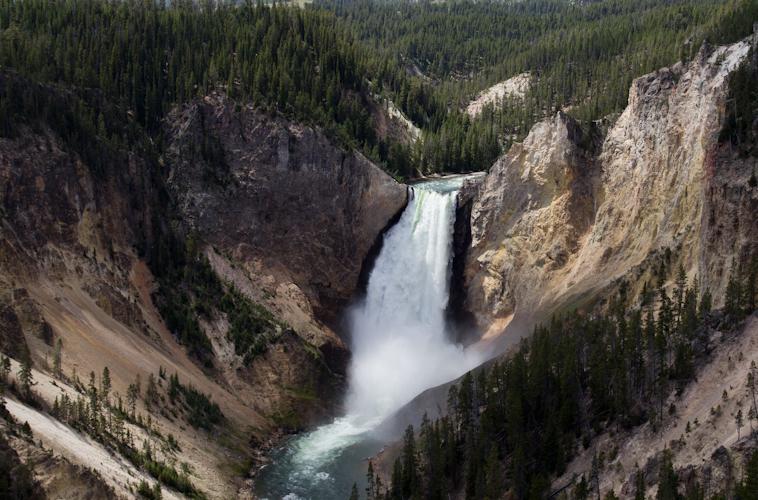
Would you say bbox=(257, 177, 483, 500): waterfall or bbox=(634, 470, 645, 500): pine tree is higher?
bbox=(634, 470, 645, 500): pine tree

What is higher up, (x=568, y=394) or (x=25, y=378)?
(x=25, y=378)

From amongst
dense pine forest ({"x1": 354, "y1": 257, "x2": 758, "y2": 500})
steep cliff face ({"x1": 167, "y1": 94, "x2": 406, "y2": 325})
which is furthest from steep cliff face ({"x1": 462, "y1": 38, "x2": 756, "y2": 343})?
steep cliff face ({"x1": 167, "y1": 94, "x2": 406, "y2": 325})

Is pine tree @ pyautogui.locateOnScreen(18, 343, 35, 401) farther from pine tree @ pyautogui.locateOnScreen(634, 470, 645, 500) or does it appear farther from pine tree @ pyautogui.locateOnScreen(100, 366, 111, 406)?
pine tree @ pyautogui.locateOnScreen(634, 470, 645, 500)

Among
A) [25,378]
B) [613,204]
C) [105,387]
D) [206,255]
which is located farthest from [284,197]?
[25,378]

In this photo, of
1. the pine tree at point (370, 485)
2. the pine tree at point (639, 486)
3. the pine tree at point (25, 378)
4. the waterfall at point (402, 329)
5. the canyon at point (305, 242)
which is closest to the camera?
the pine tree at point (639, 486)

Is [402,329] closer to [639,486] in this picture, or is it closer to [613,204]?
[613,204]

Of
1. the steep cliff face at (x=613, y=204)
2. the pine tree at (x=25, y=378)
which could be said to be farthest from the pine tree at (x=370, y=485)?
the pine tree at (x=25, y=378)

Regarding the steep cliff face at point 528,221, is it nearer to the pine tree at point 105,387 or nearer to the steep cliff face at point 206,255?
the steep cliff face at point 206,255
